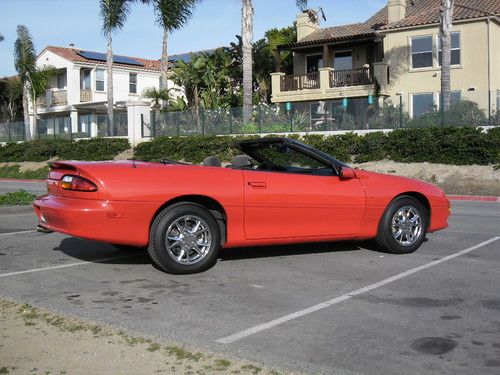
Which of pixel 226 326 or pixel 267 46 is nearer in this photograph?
pixel 226 326

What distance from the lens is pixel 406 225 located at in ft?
24.9

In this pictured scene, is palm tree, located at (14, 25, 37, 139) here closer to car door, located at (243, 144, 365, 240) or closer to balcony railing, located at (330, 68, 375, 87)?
balcony railing, located at (330, 68, 375, 87)

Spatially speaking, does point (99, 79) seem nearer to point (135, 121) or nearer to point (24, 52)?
point (24, 52)

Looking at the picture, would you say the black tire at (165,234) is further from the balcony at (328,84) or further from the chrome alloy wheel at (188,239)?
the balcony at (328,84)

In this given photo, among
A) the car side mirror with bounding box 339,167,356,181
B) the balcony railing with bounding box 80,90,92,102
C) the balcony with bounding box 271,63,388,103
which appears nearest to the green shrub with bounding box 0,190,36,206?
the car side mirror with bounding box 339,167,356,181

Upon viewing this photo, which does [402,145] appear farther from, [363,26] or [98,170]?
[98,170]

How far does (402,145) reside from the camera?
23.6 m

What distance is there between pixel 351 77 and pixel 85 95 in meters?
22.6

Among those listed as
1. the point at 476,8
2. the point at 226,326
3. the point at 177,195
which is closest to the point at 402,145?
the point at 476,8

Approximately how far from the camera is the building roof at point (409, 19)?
30094 mm

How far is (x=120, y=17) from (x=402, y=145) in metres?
20.1

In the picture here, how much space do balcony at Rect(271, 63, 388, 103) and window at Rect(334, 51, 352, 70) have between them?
1.87 metres

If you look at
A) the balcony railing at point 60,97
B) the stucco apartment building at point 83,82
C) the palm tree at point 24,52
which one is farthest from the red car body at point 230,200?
the balcony railing at point 60,97

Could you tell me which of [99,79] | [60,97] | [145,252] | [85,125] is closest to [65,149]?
[85,125]
